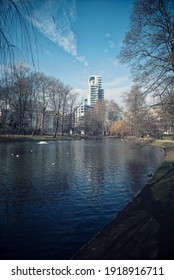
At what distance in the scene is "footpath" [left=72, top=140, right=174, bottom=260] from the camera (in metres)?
4.76

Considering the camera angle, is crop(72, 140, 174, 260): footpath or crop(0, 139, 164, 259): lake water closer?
crop(72, 140, 174, 260): footpath

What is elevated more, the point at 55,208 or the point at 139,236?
the point at 139,236

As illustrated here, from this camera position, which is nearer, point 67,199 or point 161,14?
point 67,199

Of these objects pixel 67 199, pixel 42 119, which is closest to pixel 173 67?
pixel 67 199

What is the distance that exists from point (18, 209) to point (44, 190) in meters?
2.79

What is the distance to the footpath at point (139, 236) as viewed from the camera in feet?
15.6

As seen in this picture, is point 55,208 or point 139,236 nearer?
point 139,236

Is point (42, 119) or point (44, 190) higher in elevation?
point (42, 119)

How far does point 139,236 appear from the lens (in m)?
5.67

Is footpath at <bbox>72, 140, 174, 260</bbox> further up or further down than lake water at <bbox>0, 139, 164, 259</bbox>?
further up

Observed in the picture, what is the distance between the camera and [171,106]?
42.0ft
